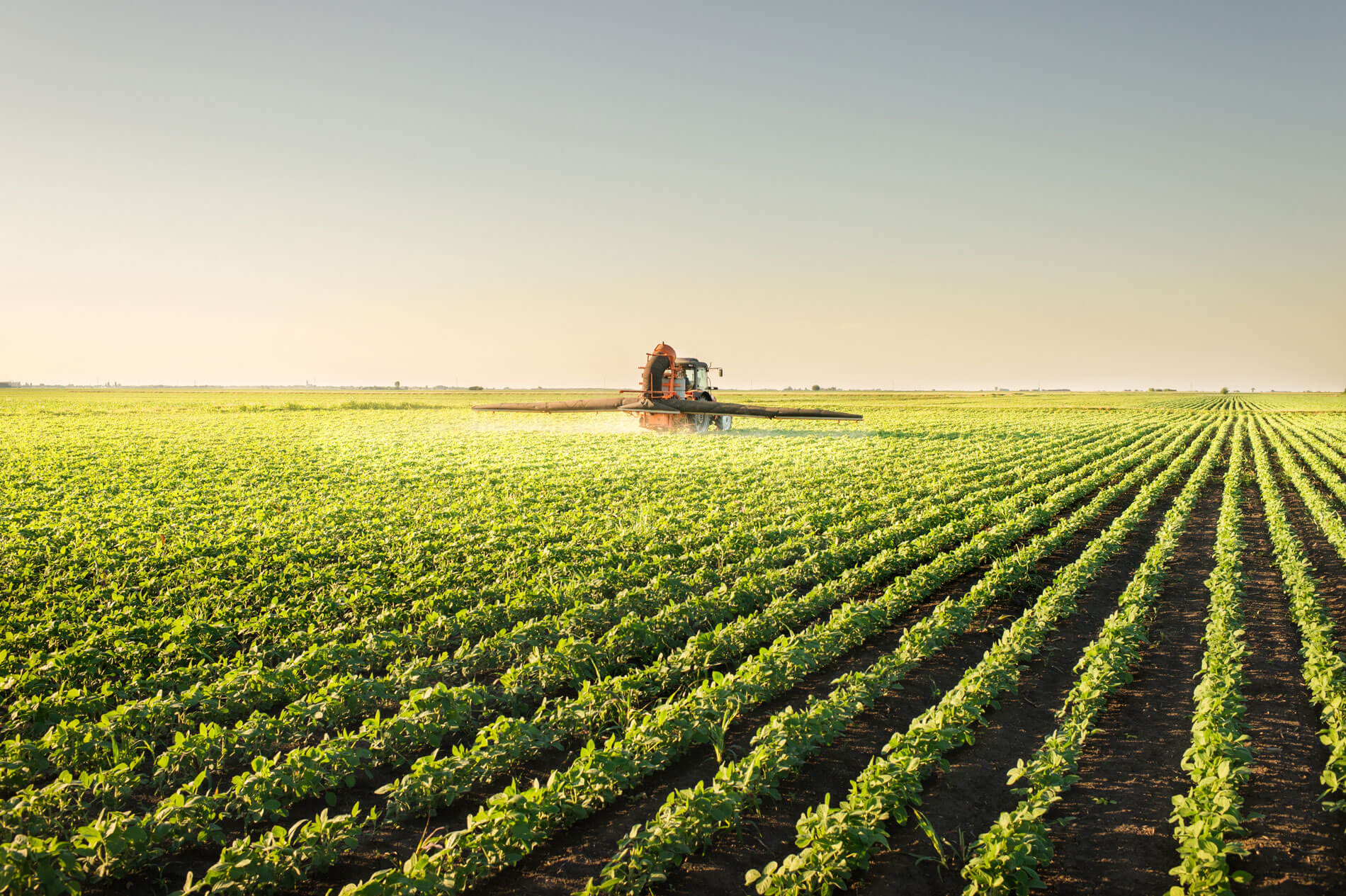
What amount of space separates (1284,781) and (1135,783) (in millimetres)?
1229

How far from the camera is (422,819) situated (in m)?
4.73

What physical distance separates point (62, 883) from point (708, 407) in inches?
1165

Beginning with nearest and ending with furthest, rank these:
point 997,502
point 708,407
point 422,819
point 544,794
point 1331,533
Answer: point 544,794 → point 422,819 → point 1331,533 → point 997,502 → point 708,407

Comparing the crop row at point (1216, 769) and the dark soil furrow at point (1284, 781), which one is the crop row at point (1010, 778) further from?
the dark soil furrow at point (1284, 781)

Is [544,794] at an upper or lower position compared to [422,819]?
upper

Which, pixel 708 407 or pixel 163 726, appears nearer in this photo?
pixel 163 726

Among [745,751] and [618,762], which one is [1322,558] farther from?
[618,762]

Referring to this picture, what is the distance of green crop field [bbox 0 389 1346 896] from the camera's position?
4.19 m

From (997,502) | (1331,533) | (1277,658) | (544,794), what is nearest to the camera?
(544,794)

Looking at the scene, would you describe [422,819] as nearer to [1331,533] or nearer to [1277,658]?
[1277,658]

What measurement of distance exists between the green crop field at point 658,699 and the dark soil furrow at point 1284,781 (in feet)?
0.10

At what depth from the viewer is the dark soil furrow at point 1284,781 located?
14.1 feet

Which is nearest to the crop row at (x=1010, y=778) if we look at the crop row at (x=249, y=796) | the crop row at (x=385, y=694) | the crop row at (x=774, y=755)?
the crop row at (x=774, y=755)

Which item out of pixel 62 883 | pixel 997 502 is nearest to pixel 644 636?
pixel 62 883
